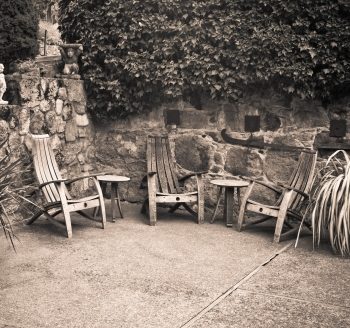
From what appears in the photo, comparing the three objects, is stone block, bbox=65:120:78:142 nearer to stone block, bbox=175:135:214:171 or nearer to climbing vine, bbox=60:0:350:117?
climbing vine, bbox=60:0:350:117

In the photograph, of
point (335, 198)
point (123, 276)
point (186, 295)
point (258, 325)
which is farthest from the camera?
point (335, 198)

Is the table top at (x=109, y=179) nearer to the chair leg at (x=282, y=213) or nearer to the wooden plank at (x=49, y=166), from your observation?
the wooden plank at (x=49, y=166)

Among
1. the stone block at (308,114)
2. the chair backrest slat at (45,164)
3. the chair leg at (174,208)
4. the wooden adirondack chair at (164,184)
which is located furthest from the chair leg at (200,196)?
the chair backrest slat at (45,164)

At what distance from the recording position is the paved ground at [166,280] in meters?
3.14

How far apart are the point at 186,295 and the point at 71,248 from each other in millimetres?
1407

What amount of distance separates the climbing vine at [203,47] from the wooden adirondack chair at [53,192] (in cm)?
112

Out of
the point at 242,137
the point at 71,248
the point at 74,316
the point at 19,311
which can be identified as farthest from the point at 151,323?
the point at 242,137

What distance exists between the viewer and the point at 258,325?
3.04m

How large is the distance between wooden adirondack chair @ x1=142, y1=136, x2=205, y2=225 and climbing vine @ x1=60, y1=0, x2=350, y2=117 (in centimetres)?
57

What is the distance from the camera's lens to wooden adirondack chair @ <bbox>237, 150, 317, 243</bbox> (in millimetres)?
4879

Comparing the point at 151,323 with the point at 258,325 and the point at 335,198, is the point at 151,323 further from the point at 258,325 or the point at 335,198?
the point at 335,198

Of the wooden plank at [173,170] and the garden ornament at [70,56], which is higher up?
the garden ornament at [70,56]

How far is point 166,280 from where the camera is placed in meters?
3.79

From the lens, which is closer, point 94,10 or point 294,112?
point 294,112
